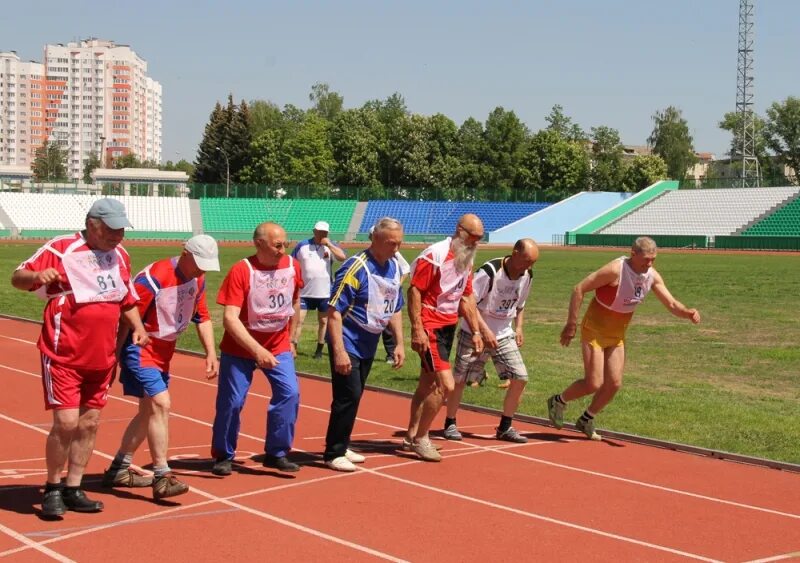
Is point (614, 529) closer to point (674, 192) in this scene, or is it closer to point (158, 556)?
point (158, 556)

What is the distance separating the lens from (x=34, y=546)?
663 centimetres

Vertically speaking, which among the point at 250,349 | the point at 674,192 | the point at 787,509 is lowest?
the point at 787,509

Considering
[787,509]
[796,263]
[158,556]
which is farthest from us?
[796,263]

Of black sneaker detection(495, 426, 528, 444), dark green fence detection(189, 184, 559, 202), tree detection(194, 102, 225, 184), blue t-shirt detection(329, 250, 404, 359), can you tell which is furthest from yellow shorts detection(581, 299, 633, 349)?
tree detection(194, 102, 225, 184)

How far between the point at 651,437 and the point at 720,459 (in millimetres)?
923

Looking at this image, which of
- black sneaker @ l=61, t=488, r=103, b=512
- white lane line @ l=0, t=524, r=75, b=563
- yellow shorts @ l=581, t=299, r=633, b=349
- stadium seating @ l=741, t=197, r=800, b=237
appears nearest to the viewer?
white lane line @ l=0, t=524, r=75, b=563

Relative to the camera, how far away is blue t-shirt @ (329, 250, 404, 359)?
905 cm

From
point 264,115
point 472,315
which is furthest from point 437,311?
point 264,115

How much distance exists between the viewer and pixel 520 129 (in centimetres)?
10988

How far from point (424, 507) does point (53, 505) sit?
8.06 ft

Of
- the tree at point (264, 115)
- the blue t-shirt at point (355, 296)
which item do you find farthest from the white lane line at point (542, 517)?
the tree at point (264, 115)

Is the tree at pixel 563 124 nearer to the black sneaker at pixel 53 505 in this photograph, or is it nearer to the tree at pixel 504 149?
the tree at pixel 504 149

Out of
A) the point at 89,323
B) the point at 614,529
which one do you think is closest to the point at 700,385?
the point at 614,529

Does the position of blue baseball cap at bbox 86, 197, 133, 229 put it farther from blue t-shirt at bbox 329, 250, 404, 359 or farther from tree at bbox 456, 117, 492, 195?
tree at bbox 456, 117, 492, 195
